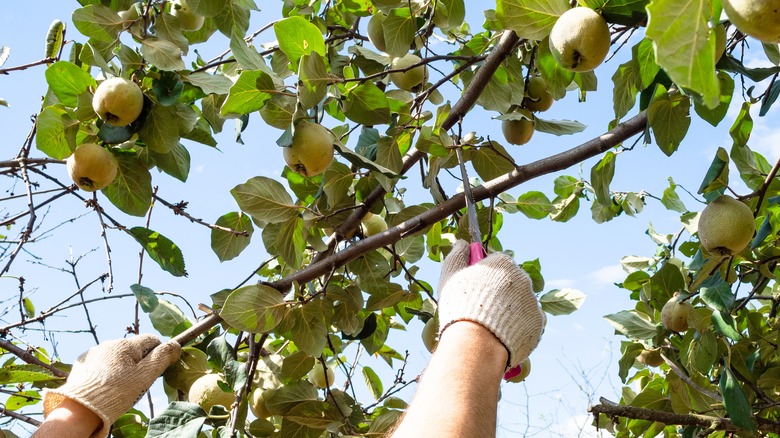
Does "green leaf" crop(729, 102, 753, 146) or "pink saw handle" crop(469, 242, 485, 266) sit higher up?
"green leaf" crop(729, 102, 753, 146)

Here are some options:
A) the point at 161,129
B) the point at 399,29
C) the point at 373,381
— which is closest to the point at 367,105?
the point at 399,29

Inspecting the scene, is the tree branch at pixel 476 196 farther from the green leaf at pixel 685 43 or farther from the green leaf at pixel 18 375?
the green leaf at pixel 685 43

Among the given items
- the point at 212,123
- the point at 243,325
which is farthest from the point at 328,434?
the point at 212,123

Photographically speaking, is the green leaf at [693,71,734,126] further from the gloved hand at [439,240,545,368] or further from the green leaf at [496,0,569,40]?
the gloved hand at [439,240,545,368]

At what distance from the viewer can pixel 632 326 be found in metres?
2.86

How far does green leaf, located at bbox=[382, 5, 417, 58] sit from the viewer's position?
257 cm

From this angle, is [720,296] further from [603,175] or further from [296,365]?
[296,365]

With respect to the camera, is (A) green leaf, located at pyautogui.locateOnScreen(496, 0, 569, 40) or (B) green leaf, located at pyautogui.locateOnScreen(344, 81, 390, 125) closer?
(A) green leaf, located at pyautogui.locateOnScreen(496, 0, 569, 40)

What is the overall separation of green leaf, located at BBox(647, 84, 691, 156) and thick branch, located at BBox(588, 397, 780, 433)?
0.97m

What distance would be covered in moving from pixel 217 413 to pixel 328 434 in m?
0.51

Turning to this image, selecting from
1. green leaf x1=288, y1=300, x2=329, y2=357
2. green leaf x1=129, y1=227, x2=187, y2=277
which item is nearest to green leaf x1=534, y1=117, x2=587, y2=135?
green leaf x1=288, y1=300, x2=329, y2=357

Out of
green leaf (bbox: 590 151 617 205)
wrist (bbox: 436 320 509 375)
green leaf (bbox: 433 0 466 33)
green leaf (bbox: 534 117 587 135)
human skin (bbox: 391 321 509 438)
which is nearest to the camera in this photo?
human skin (bbox: 391 321 509 438)

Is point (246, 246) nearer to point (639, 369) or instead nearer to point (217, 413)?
point (217, 413)

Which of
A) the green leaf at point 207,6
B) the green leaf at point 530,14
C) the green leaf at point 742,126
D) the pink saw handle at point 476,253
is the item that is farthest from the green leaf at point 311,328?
the green leaf at point 742,126
